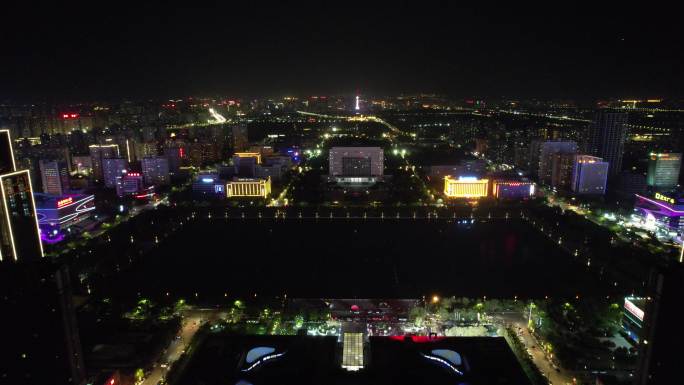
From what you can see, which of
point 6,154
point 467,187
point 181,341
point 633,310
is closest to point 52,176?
point 6,154

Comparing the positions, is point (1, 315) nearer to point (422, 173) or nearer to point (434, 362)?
point (434, 362)

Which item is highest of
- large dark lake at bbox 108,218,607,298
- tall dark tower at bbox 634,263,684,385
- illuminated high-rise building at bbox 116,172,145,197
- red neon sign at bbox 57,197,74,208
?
tall dark tower at bbox 634,263,684,385

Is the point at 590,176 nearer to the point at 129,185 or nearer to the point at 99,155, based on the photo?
the point at 129,185

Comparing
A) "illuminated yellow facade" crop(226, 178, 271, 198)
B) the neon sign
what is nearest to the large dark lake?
"illuminated yellow facade" crop(226, 178, 271, 198)

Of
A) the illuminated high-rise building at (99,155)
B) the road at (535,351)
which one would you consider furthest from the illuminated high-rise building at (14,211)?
the illuminated high-rise building at (99,155)

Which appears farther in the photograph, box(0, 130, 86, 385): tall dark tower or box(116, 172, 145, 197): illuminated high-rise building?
box(116, 172, 145, 197): illuminated high-rise building

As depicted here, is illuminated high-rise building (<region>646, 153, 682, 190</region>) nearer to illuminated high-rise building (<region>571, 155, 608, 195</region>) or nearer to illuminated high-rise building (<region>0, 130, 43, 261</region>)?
illuminated high-rise building (<region>571, 155, 608, 195</region>)

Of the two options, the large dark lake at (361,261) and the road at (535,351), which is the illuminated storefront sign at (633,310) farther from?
the road at (535,351)
